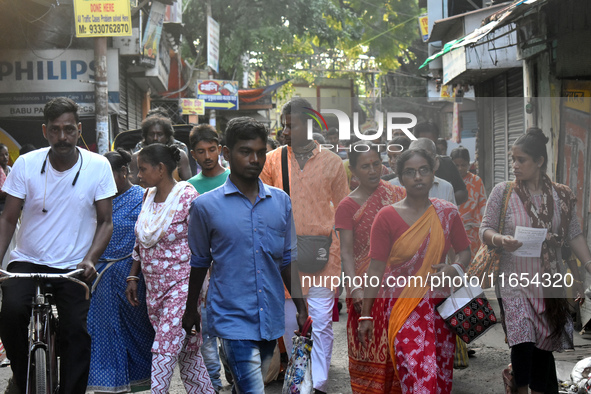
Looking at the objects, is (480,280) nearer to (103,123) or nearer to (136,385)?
(136,385)

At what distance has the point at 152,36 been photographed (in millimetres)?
15508

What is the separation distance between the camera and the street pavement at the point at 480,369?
5281 millimetres

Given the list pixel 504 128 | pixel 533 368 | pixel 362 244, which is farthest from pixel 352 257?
pixel 504 128

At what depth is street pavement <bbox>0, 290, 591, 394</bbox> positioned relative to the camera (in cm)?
528

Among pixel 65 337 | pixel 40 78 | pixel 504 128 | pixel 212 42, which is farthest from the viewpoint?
pixel 212 42

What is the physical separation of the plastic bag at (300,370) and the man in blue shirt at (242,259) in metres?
0.12

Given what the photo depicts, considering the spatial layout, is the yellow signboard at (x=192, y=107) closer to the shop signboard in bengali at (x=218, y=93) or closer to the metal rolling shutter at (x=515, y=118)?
the shop signboard in bengali at (x=218, y=93)

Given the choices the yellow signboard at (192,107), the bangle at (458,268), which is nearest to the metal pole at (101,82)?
the bangle at (458,268)

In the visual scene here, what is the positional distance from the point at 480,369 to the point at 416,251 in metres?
1.94

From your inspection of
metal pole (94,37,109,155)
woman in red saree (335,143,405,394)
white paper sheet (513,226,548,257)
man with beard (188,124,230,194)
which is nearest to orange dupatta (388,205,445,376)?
woman in red saree (335,143,405,394)

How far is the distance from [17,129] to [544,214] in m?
11.5

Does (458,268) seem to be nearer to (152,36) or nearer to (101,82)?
(101,82)

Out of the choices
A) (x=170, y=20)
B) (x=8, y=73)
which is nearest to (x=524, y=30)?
(x=8, y=73)

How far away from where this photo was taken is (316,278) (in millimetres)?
5031
